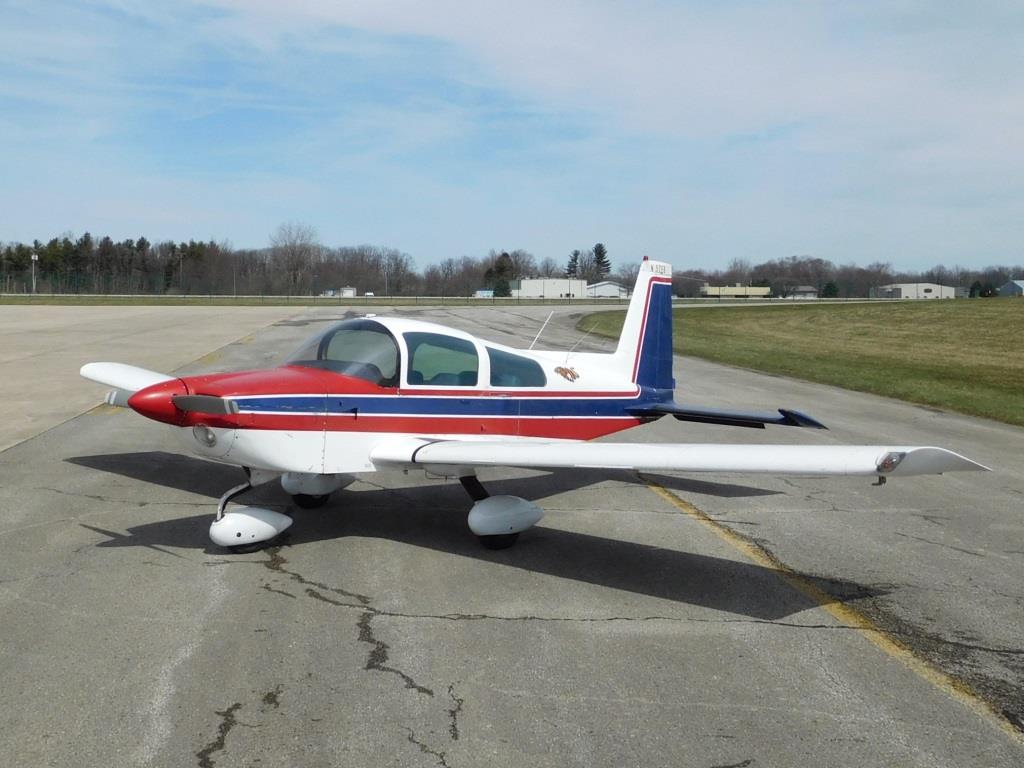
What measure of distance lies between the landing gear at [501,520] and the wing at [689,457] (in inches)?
17.4

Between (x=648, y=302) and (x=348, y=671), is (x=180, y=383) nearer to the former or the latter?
(x=348, y=671)

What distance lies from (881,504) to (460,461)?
15.9ft

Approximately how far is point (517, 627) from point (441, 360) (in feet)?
9.97

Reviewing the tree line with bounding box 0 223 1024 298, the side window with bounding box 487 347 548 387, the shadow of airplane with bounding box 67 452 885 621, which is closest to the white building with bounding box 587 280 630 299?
the tree line with bounding box 0 223 1024 298

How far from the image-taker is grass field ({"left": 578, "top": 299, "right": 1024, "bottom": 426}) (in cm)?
2183

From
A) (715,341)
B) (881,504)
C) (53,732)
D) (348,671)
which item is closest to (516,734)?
(348,671)

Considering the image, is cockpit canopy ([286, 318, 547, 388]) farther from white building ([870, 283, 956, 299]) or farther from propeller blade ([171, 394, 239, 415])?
white building ([870, 283, 956, 299])

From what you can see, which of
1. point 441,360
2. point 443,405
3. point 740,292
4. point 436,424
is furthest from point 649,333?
point 740,292

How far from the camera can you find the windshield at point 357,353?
7.71 metres

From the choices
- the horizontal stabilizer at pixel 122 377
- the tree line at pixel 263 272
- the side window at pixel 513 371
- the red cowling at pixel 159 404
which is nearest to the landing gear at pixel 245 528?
the red cowling at pixel 159 404

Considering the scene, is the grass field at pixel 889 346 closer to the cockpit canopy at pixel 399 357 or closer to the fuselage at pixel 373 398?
the fuselage at pixel 373 398

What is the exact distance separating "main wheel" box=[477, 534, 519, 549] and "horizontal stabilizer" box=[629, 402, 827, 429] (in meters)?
2.95

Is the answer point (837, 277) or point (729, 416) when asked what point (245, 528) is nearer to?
point (729, 416)

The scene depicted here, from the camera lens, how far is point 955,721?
452 centimetres
